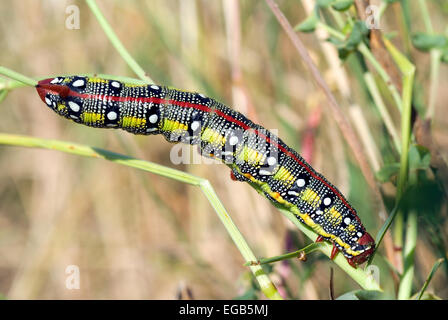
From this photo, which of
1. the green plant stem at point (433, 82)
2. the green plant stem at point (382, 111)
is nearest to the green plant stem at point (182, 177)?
the green plant stem at point (382, 111)

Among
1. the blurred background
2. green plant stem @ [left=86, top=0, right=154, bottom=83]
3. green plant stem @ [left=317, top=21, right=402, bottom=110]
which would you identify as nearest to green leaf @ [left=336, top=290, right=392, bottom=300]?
green plant stem @ [left=317, top=21, right=402, bottom=110]

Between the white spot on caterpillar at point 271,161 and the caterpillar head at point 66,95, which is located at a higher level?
the caterpillar head at point 66,95

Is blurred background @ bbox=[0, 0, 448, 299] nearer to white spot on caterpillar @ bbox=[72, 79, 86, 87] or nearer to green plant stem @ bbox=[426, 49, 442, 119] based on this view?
green plant stem @ bbox=[426, 49, 442, 119]

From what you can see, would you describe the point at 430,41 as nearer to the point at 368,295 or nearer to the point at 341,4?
the point at 341,4

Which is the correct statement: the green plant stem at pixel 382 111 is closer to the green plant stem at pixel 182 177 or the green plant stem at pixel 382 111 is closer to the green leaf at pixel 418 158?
the green leaf at pixel 418 158

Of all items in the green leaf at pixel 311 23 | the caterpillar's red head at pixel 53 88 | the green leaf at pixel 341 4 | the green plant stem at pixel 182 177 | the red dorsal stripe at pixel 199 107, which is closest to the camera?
the green plant stem at pixel 182 177
